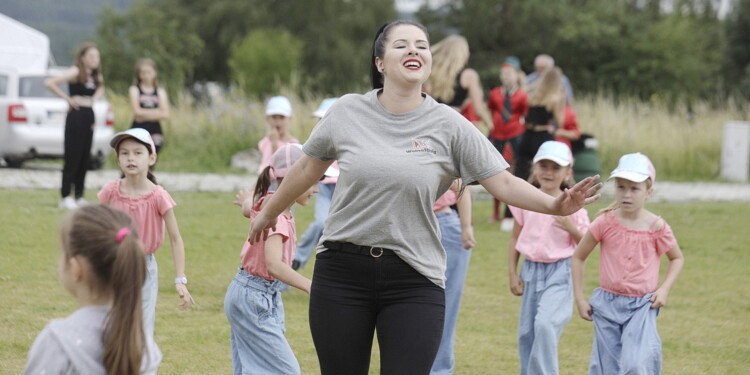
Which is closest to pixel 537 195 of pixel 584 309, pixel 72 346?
pixel 72 346

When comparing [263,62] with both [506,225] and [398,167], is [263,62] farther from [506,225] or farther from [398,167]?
[398,167]

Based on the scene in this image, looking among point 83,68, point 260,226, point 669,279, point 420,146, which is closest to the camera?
point 420,146

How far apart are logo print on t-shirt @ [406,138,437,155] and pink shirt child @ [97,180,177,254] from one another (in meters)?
2.21

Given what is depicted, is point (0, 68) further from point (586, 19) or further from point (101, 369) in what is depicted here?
point (586, 19)

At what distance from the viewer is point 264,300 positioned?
502cm

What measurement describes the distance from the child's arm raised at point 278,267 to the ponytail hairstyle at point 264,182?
37cm

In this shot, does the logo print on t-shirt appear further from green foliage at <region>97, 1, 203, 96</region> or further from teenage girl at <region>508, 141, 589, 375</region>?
green foliage at <region>97, 1, 203, 96</region>

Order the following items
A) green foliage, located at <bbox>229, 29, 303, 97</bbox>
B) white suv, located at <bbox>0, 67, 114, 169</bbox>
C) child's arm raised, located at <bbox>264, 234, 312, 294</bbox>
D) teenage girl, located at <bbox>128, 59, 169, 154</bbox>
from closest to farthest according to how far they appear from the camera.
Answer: child's arm raised, located at <bbox>264, 234, 312, 294</bbox> → teenage girl, located at <bbox>128, 59, 169, 154</bbox> → white suv, located at <bbox>0, 67, 114, 169</bbox> → green foliage, located at <bbox>229, 29, 303, 97</bbox>

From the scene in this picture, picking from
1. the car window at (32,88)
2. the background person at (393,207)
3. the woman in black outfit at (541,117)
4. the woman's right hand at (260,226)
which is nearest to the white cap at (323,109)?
the woman in black outfit at (541,117)

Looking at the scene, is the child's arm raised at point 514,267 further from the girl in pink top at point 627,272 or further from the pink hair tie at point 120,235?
the pink hair tie at point 120,235

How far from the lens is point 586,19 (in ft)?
194

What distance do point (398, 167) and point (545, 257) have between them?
225 centimetres

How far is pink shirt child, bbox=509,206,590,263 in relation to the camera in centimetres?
600

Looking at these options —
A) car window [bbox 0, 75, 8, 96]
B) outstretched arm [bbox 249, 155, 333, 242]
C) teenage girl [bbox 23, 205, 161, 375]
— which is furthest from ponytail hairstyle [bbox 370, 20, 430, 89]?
car window [bbox 0, 75, 8, 96]
